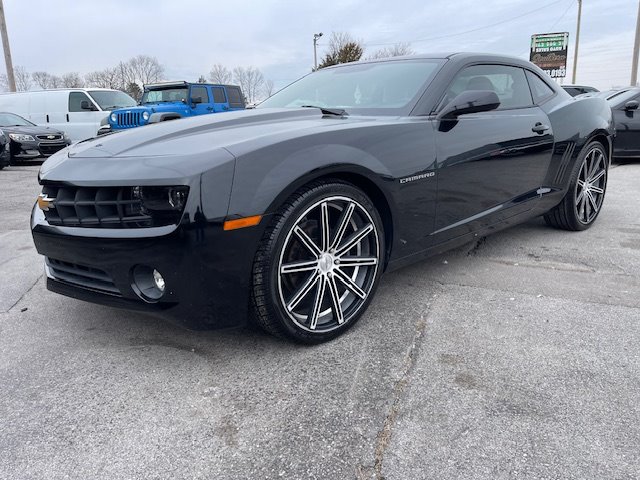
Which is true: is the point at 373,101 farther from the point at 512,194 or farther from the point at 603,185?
the point at 603,185

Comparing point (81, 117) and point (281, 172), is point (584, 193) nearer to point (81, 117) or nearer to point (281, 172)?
point (281, 172)

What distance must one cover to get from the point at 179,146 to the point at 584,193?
3.66 metres

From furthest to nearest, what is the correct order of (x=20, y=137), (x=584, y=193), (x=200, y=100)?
(x=200, y=100), (x=20, y=137), (x=584, y=193)

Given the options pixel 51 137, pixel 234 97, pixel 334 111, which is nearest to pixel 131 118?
pixel 51 137

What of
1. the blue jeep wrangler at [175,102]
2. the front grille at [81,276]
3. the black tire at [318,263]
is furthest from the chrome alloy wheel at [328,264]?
the blue jeep wrangler at [175,102]

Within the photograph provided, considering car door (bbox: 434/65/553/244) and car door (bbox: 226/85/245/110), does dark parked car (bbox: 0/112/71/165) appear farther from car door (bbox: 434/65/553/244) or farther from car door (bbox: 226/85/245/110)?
car door (bbox: 434/65/553/244)

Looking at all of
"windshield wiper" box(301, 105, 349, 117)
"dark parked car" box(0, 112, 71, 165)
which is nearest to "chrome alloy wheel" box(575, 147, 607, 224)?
"windshield wiper" box(301, 105, 349, 117)

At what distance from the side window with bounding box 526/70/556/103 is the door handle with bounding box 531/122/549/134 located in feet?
0.96

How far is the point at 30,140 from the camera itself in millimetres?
11328

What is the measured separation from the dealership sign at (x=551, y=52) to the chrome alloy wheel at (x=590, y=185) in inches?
1487

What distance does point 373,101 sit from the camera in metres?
3.13

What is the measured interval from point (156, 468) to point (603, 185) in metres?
4.62

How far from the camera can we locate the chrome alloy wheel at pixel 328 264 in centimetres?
234

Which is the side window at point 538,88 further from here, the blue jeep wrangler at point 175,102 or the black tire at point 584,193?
the blue jeep wrangler at point 175,102
